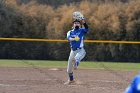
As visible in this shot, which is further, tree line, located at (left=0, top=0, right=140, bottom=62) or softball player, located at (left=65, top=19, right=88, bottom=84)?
tree line, located at (left=0, top=0, right=140, bottom=62)

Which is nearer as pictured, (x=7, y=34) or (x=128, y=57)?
(x=128, y=57)

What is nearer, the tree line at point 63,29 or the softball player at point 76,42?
the softball player at point 76,42

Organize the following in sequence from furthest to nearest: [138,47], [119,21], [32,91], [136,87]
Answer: [119,21] → [138,47] → [32,91] → [136,87]

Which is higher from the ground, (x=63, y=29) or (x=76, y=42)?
(x=76, y=42)

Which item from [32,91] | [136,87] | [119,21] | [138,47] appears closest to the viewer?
[136,87]

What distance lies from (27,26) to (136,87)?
29449mm

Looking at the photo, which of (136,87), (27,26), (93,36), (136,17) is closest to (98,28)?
(93,36)

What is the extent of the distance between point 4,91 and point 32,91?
2.09 feet

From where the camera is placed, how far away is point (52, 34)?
31.1 metres

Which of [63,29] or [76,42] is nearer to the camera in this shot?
[76,42]

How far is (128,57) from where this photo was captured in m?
29.0

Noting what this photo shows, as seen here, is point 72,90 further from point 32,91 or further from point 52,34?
point 52,34

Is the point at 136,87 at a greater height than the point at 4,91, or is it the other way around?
the point at 136,87

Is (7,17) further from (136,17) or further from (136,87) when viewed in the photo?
(136,87)
